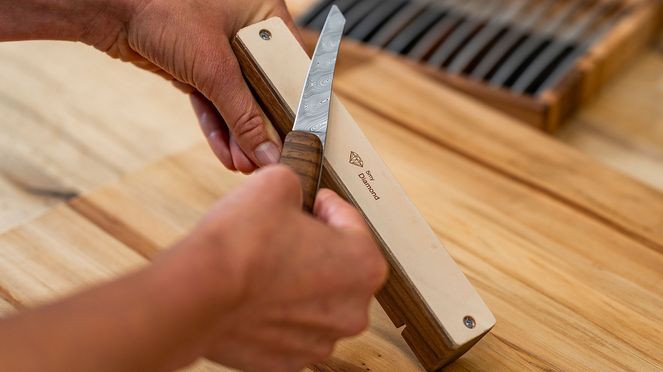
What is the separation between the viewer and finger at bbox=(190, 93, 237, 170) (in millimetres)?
925

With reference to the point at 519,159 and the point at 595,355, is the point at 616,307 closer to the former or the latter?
the point at 595,355

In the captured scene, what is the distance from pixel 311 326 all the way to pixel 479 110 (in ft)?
2.06

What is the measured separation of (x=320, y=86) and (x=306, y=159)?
0.10 metres

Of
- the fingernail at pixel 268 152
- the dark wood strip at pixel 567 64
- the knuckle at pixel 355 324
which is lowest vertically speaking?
the dark wood strip at pixel 567 64

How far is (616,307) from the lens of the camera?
0.86 m

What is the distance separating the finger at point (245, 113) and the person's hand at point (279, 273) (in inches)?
8.3

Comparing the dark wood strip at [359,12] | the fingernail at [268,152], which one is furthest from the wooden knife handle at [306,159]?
the dark wood strip at [359,12]

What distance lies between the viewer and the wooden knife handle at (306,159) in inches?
26.5

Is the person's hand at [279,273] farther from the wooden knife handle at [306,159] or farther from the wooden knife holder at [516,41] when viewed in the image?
the wooden knife holder at [516,41]

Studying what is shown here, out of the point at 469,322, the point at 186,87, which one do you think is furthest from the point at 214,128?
the point at 469,322

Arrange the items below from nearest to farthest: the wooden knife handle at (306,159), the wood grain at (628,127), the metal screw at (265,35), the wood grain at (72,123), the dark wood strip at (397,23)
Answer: the wooden knife handle at (306,159), the metal screw at (265,35), the wood grain at (72,123), the wood grain at (628,127), the dark wood strip at (397,23)

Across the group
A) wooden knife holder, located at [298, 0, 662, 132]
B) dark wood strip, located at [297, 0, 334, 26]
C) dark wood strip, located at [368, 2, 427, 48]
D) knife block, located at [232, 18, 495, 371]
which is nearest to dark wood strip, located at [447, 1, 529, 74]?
wooden knife holder, located at [298, 0, 662, 132]

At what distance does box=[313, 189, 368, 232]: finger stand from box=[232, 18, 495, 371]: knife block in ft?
0.24

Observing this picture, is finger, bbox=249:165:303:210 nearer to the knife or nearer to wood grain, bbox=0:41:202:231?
the knife
